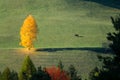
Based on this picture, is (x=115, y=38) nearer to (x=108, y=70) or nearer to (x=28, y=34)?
(x=108, y=70)

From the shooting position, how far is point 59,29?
138 meters

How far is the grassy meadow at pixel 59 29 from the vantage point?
91.2 metres

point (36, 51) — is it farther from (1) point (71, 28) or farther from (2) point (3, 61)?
(1) point (71, 28)

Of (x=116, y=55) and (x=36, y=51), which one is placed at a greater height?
(x=116, y=55)

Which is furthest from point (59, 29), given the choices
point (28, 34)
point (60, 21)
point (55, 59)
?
point (55, 59)

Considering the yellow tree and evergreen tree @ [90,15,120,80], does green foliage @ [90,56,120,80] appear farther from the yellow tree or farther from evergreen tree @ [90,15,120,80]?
the yellow tree

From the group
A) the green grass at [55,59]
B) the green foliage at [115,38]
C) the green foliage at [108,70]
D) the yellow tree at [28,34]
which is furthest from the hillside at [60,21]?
the green foliage at [108,70]

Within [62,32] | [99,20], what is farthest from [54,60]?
[99,20]

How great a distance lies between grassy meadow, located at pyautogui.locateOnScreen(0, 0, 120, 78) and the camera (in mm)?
91188

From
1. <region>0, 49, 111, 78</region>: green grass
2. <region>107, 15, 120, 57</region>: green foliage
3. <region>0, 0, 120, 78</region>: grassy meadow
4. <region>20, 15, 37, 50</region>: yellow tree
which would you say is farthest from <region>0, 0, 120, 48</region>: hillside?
<region>107, 15, 120, 57</region>: green foliage

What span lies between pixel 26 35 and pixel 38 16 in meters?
52.4

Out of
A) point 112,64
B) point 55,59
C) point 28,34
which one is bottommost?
point 55,59

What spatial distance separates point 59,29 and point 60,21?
14588 mm

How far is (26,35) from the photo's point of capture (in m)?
112
